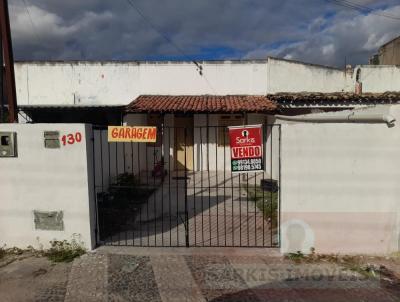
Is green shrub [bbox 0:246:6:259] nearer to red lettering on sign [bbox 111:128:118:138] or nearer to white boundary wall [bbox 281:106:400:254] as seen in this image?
red lettering on sign [bbox 111:128:118:138]

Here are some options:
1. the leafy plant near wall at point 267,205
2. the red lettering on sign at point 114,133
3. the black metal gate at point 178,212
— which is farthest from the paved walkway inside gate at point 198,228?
the red lettering on sign at point 114,133

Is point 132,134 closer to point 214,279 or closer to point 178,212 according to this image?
point 214,279

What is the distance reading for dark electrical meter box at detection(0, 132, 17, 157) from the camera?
223 inches

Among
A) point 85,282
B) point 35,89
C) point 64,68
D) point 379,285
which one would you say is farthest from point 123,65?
point 379,285

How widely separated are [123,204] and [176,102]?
6.51m

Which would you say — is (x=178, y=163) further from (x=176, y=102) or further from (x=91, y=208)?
(x=91, y=208)

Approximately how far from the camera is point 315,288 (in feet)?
15.2

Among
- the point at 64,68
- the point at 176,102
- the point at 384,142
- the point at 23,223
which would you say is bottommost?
the point at 23,223

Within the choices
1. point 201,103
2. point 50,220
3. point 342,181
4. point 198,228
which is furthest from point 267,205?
point 201,103

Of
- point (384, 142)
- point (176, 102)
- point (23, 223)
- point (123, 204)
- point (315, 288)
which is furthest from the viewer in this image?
point (176, 102)

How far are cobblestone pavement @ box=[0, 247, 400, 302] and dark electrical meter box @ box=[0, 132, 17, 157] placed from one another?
1632 mm

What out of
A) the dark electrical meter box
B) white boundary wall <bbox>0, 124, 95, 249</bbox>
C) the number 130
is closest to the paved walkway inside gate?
white boundary wall <bbox>0, 124, 95, 249</bbox>

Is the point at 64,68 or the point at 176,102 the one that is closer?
the point at 176,102

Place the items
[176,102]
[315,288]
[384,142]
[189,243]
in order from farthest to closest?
[176,102]
[189,243]
[384,142]
[315,288]
